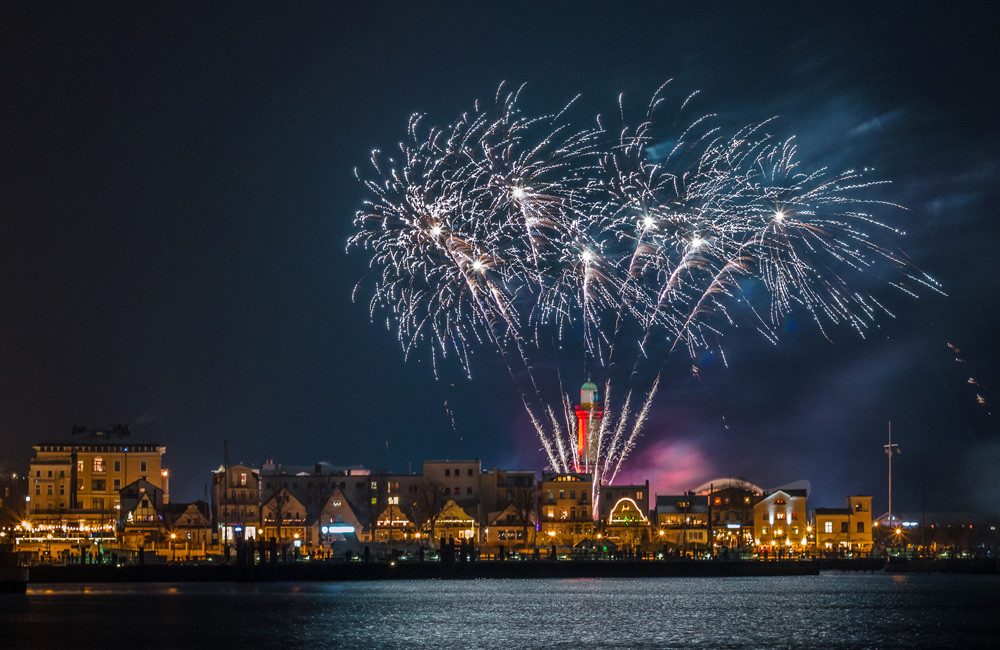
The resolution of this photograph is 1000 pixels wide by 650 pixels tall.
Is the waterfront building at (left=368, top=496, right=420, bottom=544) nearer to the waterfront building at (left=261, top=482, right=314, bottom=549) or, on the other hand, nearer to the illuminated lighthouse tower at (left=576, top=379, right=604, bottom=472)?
the waterfront building at (left=261, top=482, right=314, bottom=549)

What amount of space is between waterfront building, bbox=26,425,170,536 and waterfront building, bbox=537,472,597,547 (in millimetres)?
35807

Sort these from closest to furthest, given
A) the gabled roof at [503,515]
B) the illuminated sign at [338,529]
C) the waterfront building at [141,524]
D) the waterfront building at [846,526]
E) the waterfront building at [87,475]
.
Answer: the waterfront building at [141,524] → the gabled roof at [503,515] → the illuminated sign at [338,529] → the waterfront building at [87,475] → the waterfront building at [846,526]

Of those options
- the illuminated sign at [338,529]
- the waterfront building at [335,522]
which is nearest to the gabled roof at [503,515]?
the waterfront building at [335,522]

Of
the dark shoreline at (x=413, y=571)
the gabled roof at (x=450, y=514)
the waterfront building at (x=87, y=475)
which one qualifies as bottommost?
the dark shoreline at (x=413, y=571)

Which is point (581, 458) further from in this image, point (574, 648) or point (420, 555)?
point (574, 648)

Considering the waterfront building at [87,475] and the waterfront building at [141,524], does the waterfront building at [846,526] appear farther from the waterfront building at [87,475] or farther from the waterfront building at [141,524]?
the waterfront building at [87,475]

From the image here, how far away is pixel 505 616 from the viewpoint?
2547 inches

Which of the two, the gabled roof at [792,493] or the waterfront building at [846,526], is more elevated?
the gabled roof at [792,493]

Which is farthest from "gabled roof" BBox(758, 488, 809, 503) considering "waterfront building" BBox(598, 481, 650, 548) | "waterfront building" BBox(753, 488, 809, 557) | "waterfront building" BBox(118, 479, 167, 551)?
"waterfront building" BBox(118, 479, 167, 551)

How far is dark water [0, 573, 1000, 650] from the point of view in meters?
54.3

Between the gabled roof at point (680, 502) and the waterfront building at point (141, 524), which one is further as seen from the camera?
the gabled roof at point (680, 502)

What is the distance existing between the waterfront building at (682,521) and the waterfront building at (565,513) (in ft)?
29.5

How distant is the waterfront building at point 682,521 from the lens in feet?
419

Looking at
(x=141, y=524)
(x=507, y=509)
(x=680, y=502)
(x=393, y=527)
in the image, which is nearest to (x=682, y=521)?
(x=680, y=502)
